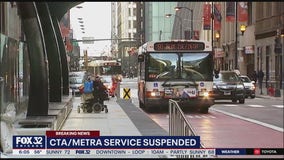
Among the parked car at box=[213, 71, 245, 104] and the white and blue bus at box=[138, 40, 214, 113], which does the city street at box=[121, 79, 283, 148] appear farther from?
the parked car at box=[213, 71, 245, 104]

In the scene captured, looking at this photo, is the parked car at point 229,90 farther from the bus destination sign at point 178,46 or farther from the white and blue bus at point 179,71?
the bus destination sign at point 178,46

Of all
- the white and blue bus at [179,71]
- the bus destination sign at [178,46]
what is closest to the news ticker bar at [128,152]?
the white and blue bus at [179,71]

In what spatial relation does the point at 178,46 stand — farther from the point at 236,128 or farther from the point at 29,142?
the point at 29,142

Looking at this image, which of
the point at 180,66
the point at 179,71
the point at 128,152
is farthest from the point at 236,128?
the point at 128,152

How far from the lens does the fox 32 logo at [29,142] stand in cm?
616

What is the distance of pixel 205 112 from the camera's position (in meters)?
22.6

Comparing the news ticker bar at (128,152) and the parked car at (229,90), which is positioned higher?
the news ticker bar at (128,152)

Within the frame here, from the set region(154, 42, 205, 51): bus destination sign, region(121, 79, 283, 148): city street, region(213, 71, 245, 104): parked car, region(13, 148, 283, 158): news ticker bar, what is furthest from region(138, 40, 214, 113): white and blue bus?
region(13, 148, 283, 158): news ticker bar

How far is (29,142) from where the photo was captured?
6.29 m

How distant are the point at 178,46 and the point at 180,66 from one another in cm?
78

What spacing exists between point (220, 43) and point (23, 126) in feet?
208

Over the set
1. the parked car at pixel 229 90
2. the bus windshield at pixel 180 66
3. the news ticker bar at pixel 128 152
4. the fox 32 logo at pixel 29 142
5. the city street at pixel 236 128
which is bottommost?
the city street at pixel 236 128

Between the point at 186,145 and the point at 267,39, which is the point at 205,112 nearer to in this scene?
the point at 186,145

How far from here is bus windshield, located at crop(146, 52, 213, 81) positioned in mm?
21141
